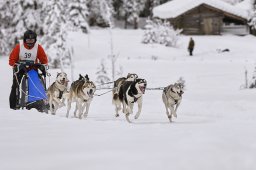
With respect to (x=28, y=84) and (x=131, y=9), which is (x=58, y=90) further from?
(x=131, y=9)

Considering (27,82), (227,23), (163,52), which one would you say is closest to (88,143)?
(27,82)

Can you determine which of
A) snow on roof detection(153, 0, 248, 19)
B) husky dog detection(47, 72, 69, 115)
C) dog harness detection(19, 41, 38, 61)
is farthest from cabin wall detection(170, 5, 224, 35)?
dog harness detection(19, 41, 38, 61)

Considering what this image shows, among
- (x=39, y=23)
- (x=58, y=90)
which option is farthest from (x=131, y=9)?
(x=58, y=90)

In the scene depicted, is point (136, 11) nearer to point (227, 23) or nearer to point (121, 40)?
point (227, 23)

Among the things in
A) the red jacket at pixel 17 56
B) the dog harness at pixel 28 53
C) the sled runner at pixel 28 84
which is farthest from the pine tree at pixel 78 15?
the sled runner at pixel 28 84

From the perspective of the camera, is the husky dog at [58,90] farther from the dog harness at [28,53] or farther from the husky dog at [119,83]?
the husky dog at [119,83]

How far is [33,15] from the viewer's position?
1554 inches

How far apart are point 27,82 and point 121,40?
1433 inches

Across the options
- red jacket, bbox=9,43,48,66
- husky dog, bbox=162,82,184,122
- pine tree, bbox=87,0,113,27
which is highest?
pine tree, bbox=87,0,113,27

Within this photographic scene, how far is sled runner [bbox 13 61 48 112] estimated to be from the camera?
10711 millimetres

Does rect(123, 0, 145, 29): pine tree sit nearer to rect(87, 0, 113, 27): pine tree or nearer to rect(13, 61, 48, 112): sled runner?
rect(87, 0, 113, 27): pine tree

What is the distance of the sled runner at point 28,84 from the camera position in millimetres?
10711

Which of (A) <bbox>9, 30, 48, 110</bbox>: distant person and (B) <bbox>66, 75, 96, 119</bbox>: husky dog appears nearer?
(A) <bbox>9, 30, 48, 110</bbox>: distant person

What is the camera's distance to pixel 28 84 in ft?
35.3
